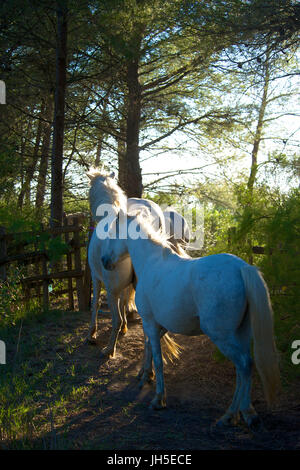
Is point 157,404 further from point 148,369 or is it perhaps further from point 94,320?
point 94,320

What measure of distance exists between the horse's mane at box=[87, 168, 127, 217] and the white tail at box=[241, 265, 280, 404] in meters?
2.65

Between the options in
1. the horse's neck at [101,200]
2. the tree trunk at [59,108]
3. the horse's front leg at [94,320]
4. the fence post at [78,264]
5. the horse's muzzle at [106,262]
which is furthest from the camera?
the tree trunk at [59,108]

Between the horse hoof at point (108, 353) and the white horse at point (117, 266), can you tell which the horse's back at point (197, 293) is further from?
the horse hoof at point (108, 353)

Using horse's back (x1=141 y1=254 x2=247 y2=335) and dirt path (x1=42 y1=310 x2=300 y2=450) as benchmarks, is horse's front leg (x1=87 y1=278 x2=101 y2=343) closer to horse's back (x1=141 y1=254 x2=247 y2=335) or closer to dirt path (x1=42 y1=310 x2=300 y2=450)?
dirt path (x1=42 y1=310 x2=300 y2=450)

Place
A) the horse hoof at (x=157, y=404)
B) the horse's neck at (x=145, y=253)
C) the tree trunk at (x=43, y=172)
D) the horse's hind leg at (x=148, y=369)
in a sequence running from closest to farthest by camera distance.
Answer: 1. the horse hoof at (x=157, y=404)
2. the horse's neck at (x=145, y=253)
3. the horse's hind leg at (x=148, y=369)
4. the tree trunk at (x=43, y=172)

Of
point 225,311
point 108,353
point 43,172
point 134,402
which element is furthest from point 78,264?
point 225,311

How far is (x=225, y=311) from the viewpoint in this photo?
3.16 metres

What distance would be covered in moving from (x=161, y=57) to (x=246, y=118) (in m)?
2.60

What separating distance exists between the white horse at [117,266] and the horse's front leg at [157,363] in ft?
4.23

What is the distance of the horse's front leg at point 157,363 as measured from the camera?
368 centimetres

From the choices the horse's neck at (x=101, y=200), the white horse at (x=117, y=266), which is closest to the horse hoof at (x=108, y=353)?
the white horse at (x=117, y=266)

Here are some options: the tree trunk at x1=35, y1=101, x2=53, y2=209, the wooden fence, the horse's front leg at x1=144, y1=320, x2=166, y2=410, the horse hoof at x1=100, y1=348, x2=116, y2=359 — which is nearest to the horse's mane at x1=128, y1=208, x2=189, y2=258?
the horse's front leg at x1=144, y1=320, x2=166, y2=410

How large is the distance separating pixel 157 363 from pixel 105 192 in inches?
103
